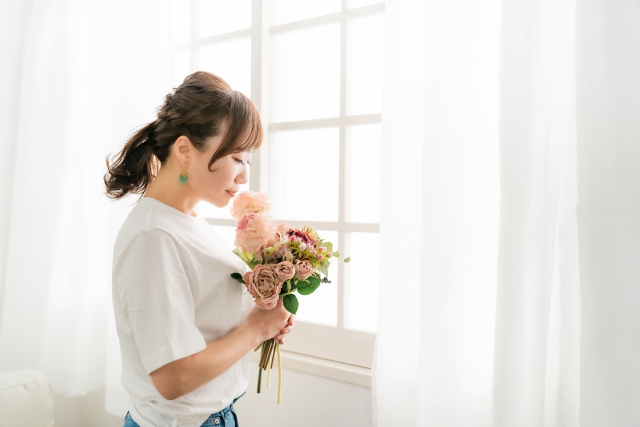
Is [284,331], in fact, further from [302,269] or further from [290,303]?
[302,269]

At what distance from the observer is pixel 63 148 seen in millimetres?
2324

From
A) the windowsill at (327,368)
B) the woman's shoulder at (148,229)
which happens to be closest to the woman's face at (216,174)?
the woman's shoulder at (148,229)

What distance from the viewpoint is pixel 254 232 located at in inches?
49.7

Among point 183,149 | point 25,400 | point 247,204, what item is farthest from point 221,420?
point 25,400

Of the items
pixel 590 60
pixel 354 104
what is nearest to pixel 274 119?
pixel 354 104

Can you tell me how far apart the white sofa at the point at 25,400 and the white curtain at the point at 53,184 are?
457mm

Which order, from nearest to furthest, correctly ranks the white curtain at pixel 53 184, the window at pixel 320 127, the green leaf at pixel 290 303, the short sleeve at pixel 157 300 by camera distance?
the short sleeve at pixel 157 300 → the green leaf at pixel 290 303 → the window at pixel 320 127 → the white curtain at pixel 53 184

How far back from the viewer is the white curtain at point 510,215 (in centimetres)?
110

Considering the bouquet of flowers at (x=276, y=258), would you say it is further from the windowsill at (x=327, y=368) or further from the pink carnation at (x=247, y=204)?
the windowsill at (x=327, y=368)

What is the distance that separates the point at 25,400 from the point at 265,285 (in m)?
1.23

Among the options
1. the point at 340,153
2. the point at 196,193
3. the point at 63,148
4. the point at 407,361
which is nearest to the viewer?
the point at 196,193

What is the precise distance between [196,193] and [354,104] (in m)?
0.86

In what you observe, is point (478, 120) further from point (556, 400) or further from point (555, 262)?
point (556, 400)

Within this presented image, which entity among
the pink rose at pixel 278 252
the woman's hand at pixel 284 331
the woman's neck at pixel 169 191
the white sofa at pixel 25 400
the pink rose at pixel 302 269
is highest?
the woman's neck at pixel 169 191
